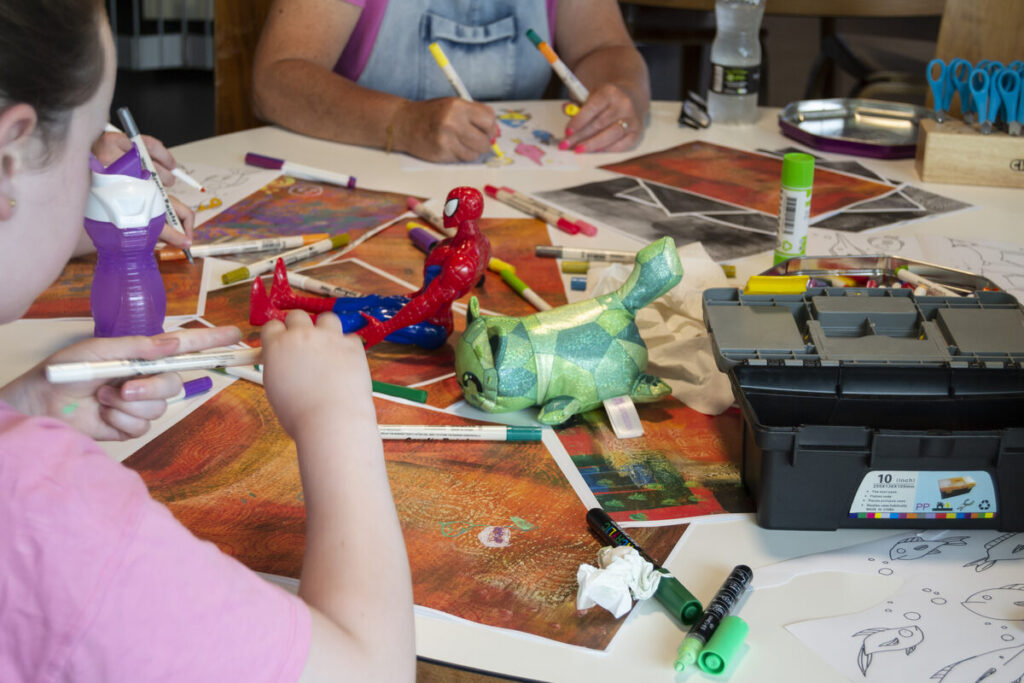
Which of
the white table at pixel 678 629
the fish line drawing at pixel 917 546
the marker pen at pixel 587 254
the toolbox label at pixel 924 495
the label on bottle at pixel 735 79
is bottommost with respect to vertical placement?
the white table at pixel 678 629

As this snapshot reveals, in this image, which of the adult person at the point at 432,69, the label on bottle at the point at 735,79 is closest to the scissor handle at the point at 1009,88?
the label on bottle at the point at 735,79

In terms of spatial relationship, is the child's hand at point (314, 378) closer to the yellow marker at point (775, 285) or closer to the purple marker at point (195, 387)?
the purple marker at point (195, 387)

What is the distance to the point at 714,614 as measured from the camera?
62cm

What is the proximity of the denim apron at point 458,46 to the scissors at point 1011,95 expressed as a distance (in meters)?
0.78

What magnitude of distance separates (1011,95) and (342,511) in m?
1.12

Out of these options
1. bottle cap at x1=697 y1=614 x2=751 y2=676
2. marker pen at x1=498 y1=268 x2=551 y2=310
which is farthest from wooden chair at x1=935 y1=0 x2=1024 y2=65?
bottle cap at x1=697 y1=614 x2=751 y2=676

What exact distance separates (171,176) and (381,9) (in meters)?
0.56

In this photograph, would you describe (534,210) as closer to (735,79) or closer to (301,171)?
(301,171)

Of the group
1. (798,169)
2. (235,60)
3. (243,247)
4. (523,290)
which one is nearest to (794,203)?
(798,169)

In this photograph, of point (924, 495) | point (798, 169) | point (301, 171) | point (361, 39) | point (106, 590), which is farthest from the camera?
point (361, 39)

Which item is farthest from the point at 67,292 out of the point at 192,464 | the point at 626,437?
the point at 626,437

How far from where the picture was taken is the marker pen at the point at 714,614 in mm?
596

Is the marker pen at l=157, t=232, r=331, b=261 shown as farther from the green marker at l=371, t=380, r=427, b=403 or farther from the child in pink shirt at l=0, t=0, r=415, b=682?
the child in pink shirt at l=0, t=0, r=415, b=682

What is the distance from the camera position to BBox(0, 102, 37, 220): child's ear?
527 millimetres
